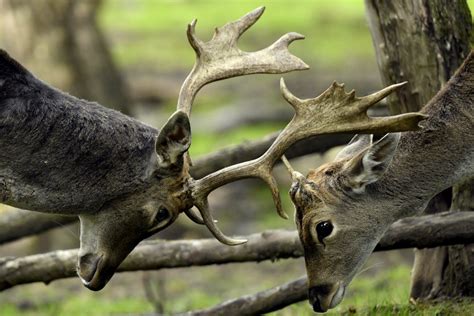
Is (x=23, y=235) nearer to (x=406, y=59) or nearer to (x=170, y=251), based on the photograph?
(x=170, y=251)

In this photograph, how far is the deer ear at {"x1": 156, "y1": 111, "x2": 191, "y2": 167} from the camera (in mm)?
7341

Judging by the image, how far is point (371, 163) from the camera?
7613 millimetres

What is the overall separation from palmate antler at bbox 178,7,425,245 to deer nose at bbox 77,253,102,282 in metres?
0.73

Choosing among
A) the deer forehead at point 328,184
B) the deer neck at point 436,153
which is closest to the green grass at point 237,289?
the deer neck at point 436,153

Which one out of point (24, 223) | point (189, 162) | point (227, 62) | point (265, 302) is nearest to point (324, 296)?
point (265, 302)

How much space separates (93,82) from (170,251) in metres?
6.85

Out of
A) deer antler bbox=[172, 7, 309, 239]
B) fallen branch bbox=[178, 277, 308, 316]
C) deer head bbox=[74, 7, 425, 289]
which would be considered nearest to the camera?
deer head bbox=[74, 7, 425, 289]

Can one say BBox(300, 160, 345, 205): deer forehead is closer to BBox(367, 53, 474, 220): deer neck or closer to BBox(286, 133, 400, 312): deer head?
BBox(286, 133, 400, 312): deer head

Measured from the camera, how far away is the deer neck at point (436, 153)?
7848mm

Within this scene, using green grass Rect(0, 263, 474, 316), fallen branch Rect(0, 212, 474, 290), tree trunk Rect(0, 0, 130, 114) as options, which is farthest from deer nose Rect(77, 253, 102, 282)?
tree trunk Rect(0, 0, 130, 114)

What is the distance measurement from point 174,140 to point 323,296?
4.79 feet

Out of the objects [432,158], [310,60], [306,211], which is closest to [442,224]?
[432,158]

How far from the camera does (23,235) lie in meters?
9.57

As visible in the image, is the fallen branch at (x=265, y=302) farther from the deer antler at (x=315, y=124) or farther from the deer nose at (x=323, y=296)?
the deer antler at (x=315, y=124)
